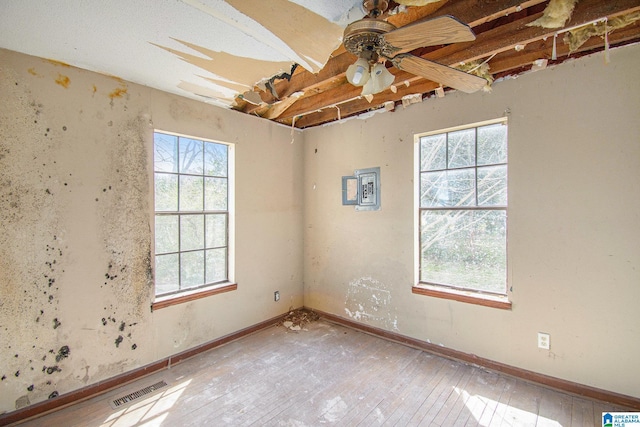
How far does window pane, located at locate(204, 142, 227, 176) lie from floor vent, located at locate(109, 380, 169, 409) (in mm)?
2013

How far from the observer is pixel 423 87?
9.32 ft

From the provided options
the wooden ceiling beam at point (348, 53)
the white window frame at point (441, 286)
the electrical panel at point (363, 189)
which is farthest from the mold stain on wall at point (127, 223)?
the white window frame at point (441, 286)

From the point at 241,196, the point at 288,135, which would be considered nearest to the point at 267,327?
the point at 241,196

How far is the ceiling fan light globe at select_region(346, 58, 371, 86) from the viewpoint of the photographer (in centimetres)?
161

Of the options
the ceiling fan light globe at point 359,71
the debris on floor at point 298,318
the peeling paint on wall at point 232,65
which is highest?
the peeling paint on wall at point 232,65

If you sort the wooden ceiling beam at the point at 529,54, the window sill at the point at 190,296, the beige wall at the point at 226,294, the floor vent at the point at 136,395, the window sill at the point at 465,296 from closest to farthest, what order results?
the wooden ceiling beam at the point at 529,54 < the beige wall at the point at 226,294 < the floor vent at the point at 136,395 < the window sill at the point at 465,296 < the window sill at the point at 190,296

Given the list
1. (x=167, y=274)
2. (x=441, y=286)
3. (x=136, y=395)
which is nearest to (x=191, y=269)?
(x=167, y=274)

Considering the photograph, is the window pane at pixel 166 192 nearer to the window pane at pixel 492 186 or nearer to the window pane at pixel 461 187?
the window pane at pixel 461 187

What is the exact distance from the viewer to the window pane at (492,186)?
2.72m

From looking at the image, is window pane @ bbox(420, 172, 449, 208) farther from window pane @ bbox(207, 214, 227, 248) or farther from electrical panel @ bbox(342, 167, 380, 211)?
window pane @ bbox(207, 214, 227, 248)

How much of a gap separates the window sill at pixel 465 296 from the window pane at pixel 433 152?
1.24m

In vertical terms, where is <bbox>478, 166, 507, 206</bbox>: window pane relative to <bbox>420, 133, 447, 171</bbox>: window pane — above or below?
below

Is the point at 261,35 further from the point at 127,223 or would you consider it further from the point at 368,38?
the point at 127,223

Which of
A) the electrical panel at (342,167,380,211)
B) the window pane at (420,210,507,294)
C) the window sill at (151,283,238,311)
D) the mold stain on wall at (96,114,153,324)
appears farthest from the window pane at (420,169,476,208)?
the mold stain on wall at (96,114,153,324)
